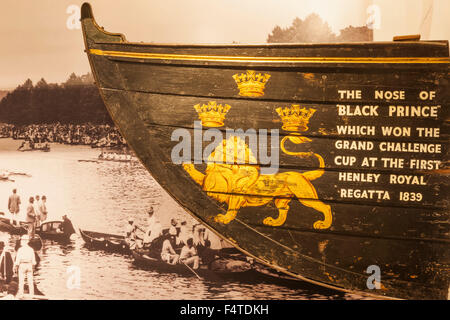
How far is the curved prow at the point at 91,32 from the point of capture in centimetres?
146

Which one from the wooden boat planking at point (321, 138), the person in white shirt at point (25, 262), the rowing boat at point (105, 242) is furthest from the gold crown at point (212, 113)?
the person in white shirt at point (25, 262)

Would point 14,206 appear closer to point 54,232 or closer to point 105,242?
point 54,232

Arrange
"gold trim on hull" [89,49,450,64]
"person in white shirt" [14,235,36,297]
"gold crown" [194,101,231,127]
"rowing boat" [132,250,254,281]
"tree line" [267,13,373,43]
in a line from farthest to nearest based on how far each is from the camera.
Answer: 1. "person in white shirt" [14,235,36,297]
2. "rowing boat" [132,250,254,281]
3. "tree line" [267,13,373,43]
4. "gold crown" [194,101,231,127]
5. "gold trim on hull" [89,49,450,64]

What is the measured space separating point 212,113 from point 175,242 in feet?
2.39

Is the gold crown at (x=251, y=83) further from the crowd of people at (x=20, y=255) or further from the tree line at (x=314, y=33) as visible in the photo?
the crowd of people at (x=20, y=255)

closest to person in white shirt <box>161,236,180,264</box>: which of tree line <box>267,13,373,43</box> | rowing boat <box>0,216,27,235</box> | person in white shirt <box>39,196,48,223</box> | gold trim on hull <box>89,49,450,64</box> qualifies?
person in white shirt <box>39,196,48,223</box>

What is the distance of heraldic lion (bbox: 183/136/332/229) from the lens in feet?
4.50

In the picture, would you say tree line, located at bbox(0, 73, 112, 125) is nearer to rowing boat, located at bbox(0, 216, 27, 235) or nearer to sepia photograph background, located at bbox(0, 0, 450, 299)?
sepia photograph background, located at bbox(0, 0, 450, 299)

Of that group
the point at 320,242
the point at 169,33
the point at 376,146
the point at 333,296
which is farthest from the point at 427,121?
the point at 169,33

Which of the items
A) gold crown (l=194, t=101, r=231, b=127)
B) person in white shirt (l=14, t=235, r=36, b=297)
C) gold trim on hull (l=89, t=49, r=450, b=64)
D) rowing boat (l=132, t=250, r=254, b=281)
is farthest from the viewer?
person in white shirt (l=14, t=235, r=36, b=297)

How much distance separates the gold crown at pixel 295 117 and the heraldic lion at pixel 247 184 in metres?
0.13

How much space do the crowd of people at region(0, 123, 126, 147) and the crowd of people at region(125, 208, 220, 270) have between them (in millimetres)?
414
